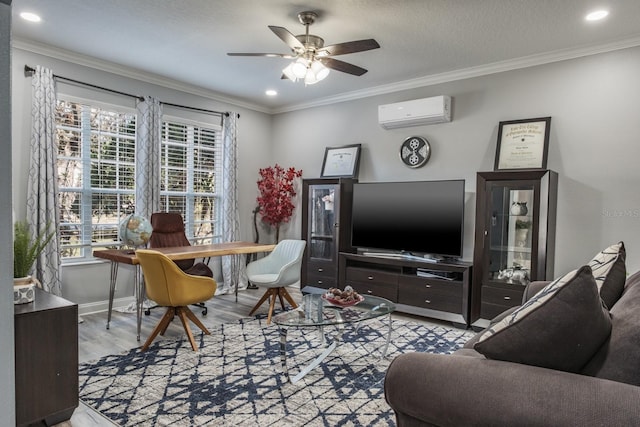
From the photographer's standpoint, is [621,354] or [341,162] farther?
[341,162]

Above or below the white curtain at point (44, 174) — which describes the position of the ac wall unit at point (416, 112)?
above

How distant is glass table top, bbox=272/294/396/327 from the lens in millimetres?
2721

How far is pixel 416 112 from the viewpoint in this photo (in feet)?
15.3

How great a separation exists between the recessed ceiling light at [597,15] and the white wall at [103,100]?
429cm

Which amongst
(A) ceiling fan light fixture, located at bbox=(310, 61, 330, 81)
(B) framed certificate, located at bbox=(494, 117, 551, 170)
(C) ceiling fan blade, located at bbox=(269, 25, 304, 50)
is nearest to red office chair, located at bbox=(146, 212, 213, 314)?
(A) ceiling fan light fixture, located at bbox=(310, 61, 330, 81)

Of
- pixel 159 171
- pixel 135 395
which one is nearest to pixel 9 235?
pixel 135 395

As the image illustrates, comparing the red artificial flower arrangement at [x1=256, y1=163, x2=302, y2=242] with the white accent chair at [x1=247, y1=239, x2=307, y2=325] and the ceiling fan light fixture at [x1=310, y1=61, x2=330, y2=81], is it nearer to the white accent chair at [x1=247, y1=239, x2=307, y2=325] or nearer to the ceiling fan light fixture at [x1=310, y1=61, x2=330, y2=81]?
the white accent chair at [x1=247, y1=239, x2=307, y2=325]

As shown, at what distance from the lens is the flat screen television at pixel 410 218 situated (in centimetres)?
432

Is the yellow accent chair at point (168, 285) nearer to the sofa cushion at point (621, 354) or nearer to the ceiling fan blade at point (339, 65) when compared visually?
the ceiling fan blade at point (339, 65)

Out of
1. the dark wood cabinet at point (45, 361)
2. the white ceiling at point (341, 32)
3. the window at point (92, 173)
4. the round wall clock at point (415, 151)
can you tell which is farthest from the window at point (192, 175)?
the dark wood cabinet at point (45, 361)

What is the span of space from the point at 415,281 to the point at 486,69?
2360 mm

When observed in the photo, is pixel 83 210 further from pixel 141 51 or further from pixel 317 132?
pixel 317 132

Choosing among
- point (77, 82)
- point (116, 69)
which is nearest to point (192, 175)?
point (116, 69)

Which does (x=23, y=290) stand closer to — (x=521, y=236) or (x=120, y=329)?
(x=120, y=329)
